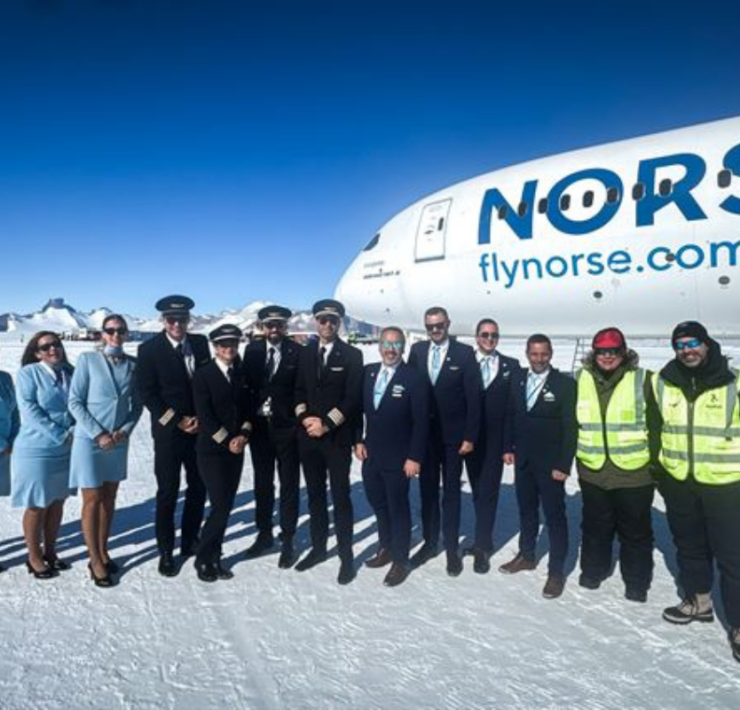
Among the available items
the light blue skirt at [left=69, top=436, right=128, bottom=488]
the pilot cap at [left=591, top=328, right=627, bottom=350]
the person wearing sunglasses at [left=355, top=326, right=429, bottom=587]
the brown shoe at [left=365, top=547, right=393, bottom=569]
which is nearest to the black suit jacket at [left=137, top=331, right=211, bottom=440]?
the light blue skirt at [left=69, top=436, right=128, bottom=488]

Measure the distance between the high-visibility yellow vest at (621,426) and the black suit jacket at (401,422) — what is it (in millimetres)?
1323

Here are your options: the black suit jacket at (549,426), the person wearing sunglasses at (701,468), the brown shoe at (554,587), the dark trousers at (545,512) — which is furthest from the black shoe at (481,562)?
the person wearing sunglasses at (701,468)

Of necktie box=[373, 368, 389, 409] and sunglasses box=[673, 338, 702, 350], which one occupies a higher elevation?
sunglasses box=[673, 338, 702, 350]

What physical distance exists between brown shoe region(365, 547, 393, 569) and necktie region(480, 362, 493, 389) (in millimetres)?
1775

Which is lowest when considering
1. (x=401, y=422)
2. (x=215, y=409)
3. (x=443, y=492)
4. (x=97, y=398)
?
(x=443, y=492)

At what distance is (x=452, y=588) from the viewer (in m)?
4.40

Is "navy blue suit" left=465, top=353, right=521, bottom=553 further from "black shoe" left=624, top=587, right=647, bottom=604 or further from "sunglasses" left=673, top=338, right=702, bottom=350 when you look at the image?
"sunglasses" left=673, top=338, right=702, bottom=350

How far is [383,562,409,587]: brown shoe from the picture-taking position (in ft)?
14.6

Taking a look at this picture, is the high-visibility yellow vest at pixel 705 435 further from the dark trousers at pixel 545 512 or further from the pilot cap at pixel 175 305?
the pilot cap at pixel 175 305

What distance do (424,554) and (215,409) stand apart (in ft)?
7.67

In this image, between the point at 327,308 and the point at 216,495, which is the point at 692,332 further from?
the point at 216,495

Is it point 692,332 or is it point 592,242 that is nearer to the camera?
point 692,332

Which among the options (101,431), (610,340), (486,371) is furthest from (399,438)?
(101,431)

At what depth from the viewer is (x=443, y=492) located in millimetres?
4945
